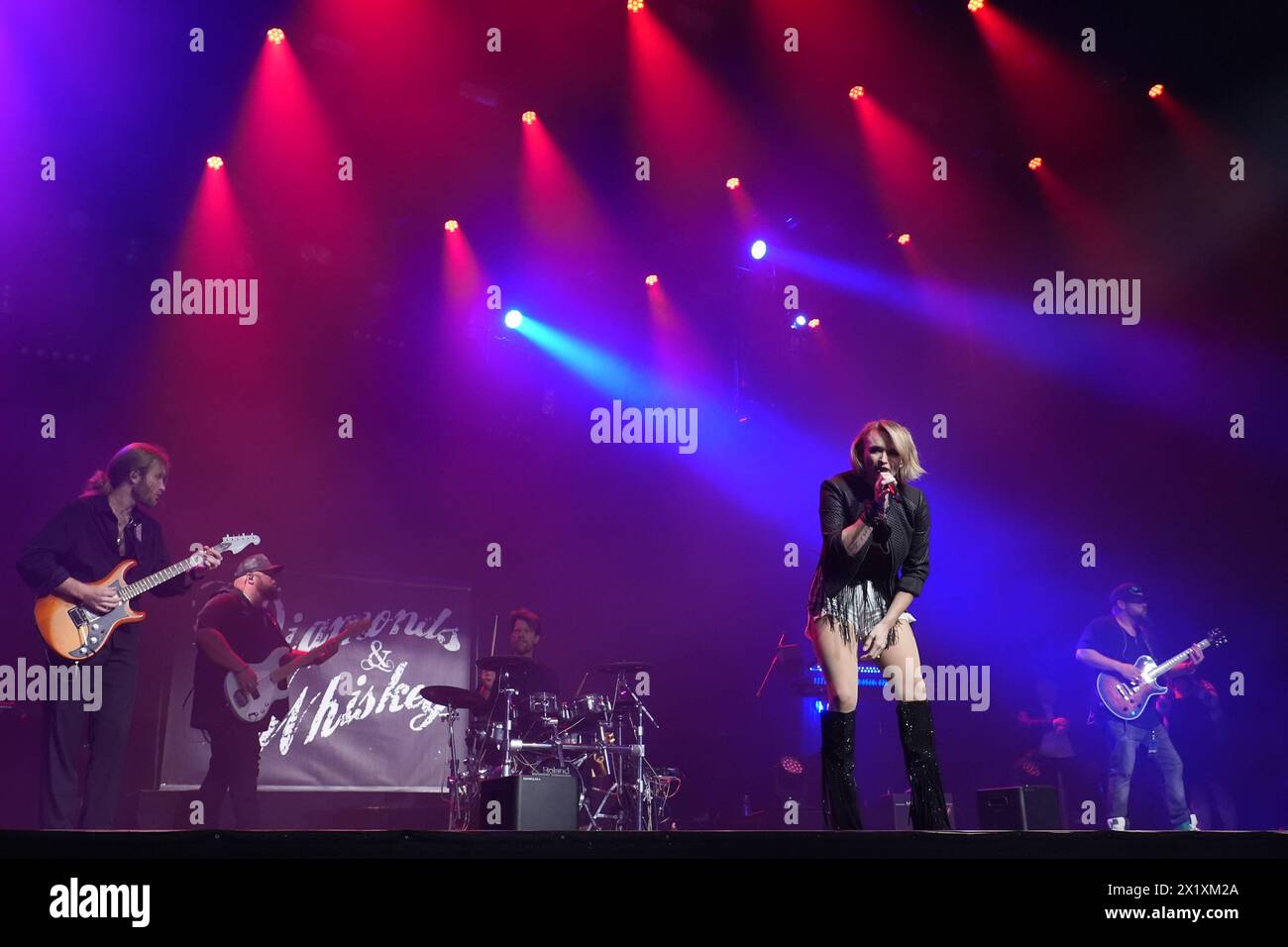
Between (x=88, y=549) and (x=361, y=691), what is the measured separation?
184 inches

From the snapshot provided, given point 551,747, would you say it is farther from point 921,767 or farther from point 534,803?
point 921,767

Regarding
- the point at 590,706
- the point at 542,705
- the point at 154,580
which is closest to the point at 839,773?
the point at 154,580

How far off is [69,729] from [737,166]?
26.0 feet

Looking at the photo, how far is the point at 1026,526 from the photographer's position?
1229 centimetres

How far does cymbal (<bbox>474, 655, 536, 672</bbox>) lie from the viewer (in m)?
9.38

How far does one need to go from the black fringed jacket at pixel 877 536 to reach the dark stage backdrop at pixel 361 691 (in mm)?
6845

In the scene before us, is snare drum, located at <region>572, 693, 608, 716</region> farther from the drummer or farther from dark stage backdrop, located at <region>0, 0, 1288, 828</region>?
→ dark stage backdrop, located at <region>0, 0, 1288, 828</region>

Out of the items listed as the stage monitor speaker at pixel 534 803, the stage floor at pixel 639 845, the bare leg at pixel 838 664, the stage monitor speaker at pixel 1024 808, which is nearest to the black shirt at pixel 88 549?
the stage monitor speaker at pixel 534 803

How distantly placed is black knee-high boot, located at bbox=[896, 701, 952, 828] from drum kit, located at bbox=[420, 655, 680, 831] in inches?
186

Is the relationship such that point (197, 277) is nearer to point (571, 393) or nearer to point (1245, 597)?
point (571, 393)

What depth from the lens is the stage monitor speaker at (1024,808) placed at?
16.1ft

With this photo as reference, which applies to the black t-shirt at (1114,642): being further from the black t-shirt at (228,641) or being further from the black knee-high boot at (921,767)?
the black t-shirt at (228,641)
